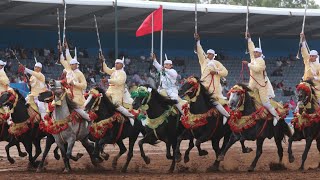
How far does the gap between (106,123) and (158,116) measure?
1213 millimetres

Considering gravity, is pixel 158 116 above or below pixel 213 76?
below

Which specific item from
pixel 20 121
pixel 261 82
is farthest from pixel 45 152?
pixel 261 82

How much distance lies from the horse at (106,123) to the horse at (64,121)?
0.49 meters

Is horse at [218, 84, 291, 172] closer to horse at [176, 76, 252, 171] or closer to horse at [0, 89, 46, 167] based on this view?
horse at [176, 76, 252, 171]

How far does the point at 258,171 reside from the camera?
17984 mm

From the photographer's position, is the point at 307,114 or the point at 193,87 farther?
the point at 307,114

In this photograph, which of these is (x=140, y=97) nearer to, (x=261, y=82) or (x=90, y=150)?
(x=90, y=150)

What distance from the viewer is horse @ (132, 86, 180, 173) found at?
18.1 metres

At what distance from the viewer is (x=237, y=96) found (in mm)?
18234

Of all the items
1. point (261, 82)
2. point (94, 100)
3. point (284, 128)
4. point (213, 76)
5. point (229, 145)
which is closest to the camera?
point (229, 145)

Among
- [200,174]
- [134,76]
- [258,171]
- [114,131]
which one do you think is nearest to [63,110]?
[114,131]

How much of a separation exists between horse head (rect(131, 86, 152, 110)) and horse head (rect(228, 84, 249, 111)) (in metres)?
1.86

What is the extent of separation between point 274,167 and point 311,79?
224cm

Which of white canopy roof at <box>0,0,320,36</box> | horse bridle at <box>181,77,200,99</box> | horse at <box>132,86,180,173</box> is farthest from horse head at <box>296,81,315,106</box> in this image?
white canopy roof at <box>0,0,320,36</box>
